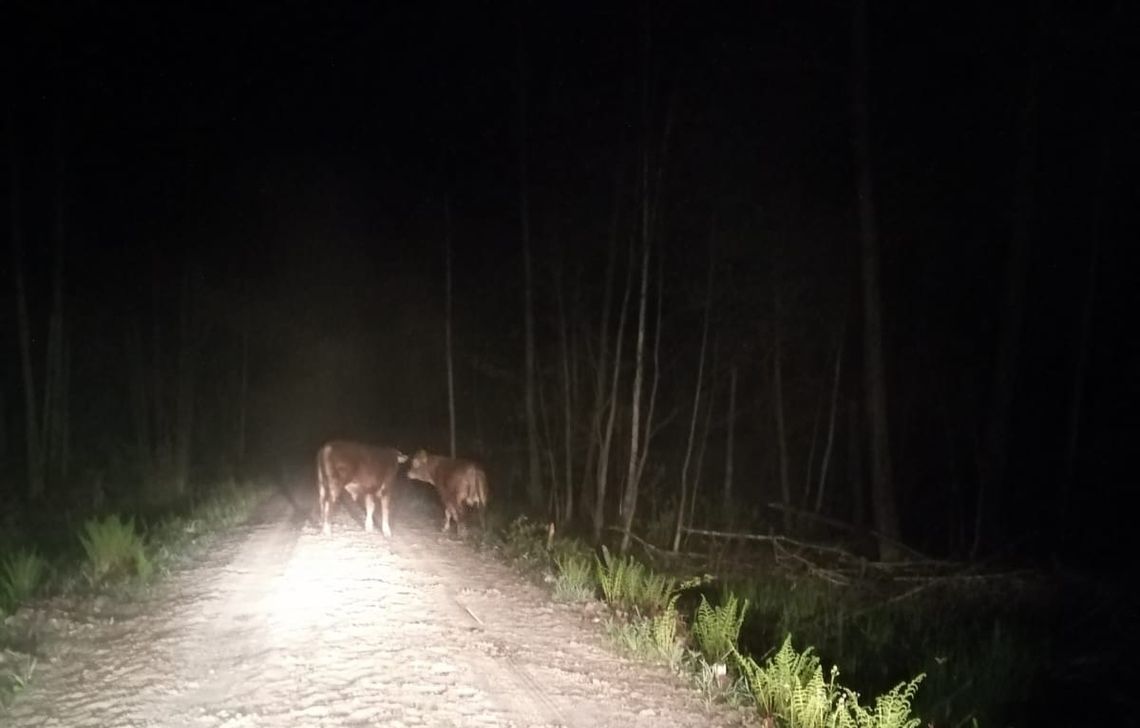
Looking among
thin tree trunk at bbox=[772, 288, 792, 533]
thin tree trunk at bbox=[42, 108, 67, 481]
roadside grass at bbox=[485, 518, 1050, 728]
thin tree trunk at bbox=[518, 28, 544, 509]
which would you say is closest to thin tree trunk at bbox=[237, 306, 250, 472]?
thin tree trunk at bbox=[42, 108, 67, 481]

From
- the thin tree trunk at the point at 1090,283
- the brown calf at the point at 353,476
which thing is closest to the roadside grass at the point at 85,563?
the brown calf at the point at 353,476

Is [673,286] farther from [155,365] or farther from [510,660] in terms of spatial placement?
[155,365]

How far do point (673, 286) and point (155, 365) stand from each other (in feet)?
54.9

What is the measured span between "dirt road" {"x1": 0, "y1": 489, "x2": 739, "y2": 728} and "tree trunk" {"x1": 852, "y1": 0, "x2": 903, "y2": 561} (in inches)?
278

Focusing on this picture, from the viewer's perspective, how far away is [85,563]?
1079 centimetres

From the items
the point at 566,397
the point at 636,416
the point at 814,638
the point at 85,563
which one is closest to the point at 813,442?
the point at 566,397

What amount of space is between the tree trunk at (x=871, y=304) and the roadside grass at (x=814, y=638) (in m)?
1.69

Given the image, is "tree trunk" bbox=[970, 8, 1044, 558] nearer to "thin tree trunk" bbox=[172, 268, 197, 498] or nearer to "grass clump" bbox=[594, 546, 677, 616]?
"grass clump" bbox=[594, 546, 677, 616]

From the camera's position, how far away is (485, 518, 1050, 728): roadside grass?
6863 mm

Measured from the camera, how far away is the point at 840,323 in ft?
67.3

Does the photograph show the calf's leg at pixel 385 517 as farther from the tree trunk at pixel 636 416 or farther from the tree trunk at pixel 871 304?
the tree trunk at pixel 871 304

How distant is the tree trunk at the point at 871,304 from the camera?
14820 millimetres

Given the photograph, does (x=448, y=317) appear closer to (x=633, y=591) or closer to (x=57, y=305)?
(x=57, y=305)

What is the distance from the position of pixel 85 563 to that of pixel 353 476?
14.6 ft
